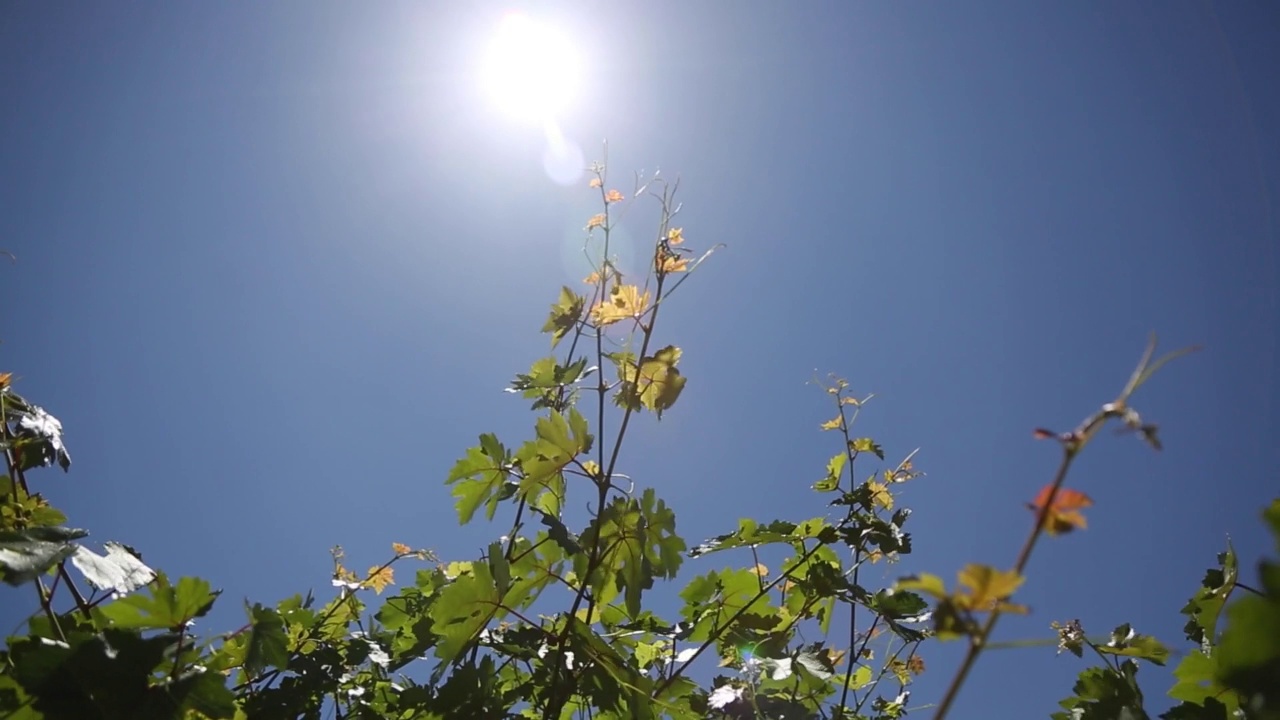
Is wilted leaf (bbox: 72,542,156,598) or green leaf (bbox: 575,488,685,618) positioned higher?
green leaf (bbox: 575,488,685,618)

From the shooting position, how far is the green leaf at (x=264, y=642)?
6.04 ft

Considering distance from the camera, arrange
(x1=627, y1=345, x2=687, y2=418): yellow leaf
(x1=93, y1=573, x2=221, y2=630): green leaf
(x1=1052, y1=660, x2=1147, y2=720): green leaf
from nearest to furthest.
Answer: (x1=93, y1=573, x2=221, y2=630): green leaf < (x1=1052, y1=660, x2=1147, y2=720): green leaf < (x1=627, y1=345, x2=687, y2=418): yellow leaf

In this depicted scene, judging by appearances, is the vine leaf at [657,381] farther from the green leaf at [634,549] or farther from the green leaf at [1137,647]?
the green leaf at [1137,647]

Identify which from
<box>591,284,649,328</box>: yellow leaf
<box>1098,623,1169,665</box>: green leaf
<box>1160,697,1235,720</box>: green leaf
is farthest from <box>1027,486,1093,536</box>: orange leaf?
<box>1098,623,1169,665</box>: green leaf

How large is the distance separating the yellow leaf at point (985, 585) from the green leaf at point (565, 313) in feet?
6.75

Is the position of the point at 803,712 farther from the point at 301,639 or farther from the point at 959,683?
the point at 959,683

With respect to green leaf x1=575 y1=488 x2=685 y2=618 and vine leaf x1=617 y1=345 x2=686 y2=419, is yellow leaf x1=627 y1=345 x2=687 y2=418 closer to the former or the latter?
vine leaf x1=617 y1=345 x2=686 y2=419

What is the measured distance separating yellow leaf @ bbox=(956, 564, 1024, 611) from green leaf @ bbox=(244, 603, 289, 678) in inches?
74.8

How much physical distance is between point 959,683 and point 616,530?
165 centimetres

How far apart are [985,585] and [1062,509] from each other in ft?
0.33

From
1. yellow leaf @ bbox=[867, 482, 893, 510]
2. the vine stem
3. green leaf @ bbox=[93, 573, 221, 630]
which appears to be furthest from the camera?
yellow leaf @ bbox=[867, 482, 893, 510]

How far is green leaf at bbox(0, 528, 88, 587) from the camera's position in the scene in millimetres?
1365

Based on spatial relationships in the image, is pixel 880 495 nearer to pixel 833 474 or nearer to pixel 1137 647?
pixel 833 474

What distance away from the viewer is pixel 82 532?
1582 mm
